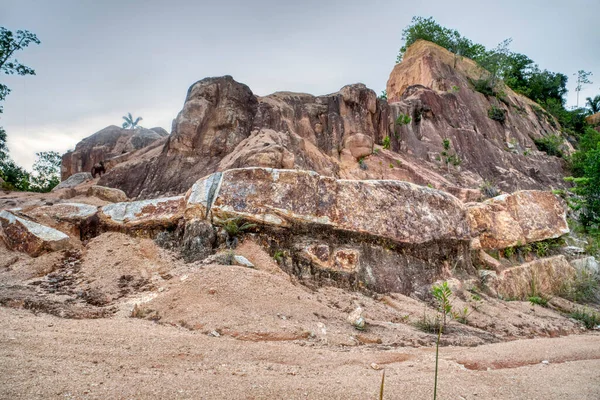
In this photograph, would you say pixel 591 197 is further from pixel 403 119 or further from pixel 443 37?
pixel 443 37

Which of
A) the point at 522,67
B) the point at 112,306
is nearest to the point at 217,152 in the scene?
the point at 112,306

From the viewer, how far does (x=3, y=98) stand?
12.2 m

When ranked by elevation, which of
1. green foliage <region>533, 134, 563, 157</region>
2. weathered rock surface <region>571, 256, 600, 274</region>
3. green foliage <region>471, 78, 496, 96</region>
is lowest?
weathered rock surface <region>571, 256, 600, 274</region>

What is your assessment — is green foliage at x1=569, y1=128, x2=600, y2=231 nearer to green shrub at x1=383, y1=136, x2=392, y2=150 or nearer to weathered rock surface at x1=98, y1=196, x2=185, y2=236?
green shrub at x1=383, y1=136, x2=392, y2=150

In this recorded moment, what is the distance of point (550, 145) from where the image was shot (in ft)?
78.9

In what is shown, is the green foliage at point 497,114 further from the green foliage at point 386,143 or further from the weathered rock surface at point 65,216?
the weathered rock surface at point 65,216

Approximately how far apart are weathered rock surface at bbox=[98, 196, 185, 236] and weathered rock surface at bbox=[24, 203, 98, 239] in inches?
14.2

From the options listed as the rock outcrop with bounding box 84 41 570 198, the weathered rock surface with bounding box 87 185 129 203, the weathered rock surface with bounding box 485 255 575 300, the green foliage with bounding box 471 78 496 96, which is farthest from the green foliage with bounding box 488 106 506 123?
the weathered rock surface with bounding box 87 185 129 203

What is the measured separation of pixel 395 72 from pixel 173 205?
25088 millimetres

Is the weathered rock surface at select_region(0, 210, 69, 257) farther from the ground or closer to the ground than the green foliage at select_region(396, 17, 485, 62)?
closer to the ground

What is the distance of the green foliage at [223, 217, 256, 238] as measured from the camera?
22.1 feet

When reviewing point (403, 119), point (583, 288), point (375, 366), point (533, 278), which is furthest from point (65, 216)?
point (403, 119)

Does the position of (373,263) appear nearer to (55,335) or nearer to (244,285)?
(244,285)

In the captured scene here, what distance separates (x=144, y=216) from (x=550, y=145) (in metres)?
26.5
